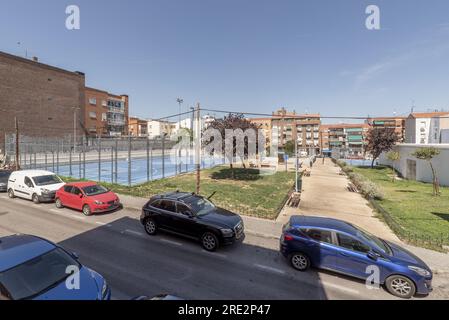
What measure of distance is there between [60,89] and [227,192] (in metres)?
51.9

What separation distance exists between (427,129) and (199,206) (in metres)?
51.0

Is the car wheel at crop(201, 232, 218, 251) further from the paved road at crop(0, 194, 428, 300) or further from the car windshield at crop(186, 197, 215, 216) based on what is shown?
the car windshield at crop(186, 197, 215, 216)

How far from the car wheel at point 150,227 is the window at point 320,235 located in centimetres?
585

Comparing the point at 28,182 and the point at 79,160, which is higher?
the point at 79,160

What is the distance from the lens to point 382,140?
34156 mm

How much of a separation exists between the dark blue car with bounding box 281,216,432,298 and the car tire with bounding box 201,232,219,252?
7.36ft

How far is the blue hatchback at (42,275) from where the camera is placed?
4.24 meters

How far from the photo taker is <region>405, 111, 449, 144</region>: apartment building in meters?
38.4

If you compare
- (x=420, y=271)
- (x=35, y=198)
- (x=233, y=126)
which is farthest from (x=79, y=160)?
(x=420, y=271)

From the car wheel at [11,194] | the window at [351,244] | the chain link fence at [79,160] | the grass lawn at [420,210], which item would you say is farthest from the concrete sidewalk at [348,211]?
the car wheel at [11,194]

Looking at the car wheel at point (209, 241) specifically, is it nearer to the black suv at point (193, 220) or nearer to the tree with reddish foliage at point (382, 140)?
the black suv at point (193, 220)

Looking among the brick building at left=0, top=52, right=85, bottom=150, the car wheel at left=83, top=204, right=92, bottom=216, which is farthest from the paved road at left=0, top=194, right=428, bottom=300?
the brick building at left=0, top=52, right=85, bottom=150

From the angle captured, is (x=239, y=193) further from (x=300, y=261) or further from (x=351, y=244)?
(x=351, y=244)
